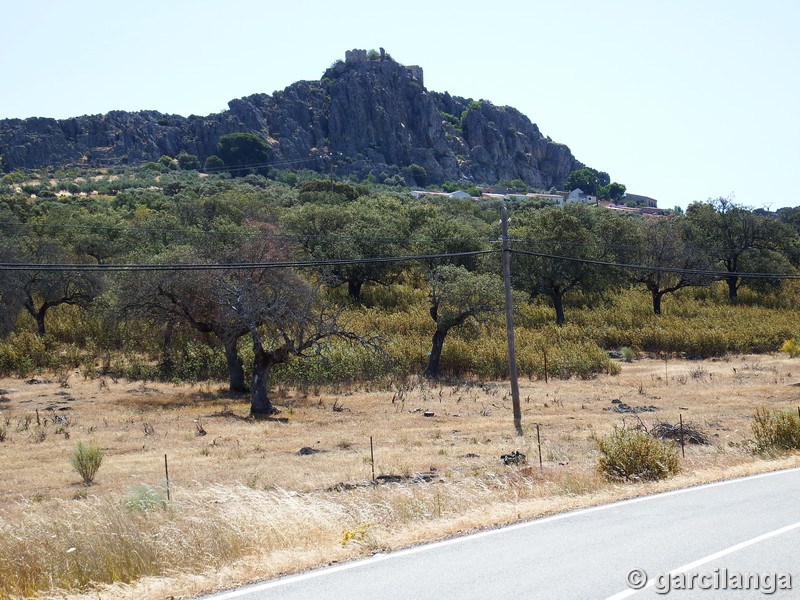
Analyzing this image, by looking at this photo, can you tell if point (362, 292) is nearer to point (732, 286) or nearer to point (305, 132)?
point (732, 286)

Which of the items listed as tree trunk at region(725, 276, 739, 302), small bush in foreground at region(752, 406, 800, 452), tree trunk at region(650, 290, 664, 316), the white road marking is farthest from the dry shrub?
tree trunk at region(725, 276, 739, 302)

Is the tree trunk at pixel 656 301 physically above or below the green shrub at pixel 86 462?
above

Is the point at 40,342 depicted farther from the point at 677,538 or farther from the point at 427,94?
the point at 427,94

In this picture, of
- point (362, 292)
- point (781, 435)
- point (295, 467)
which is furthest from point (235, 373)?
point (781, 435)

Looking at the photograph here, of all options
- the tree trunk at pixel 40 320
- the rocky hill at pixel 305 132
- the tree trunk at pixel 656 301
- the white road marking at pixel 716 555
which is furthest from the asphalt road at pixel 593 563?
the rocky hill at pixel 305 132

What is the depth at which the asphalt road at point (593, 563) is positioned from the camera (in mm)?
6711

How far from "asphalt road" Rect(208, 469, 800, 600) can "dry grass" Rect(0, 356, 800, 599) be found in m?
0.67

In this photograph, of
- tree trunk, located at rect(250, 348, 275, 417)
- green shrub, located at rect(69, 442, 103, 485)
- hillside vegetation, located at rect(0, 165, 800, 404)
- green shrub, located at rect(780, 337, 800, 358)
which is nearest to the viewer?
green shrub, located at rect(69, 442, 103, 485)

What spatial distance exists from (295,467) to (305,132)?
169436 mm

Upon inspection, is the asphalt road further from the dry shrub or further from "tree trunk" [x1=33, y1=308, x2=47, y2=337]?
"tree trunk" [x1=33, y1=308, x2=47, y2=337]

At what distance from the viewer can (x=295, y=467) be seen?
18.0 meters

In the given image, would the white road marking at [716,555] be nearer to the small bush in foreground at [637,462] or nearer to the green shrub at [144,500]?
the small bush in foreground at [637,462]

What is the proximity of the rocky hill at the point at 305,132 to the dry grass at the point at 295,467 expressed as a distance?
12648 centimetres

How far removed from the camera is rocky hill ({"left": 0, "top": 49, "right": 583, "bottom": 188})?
515 feet
